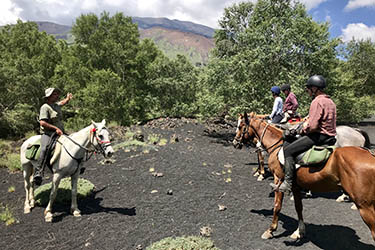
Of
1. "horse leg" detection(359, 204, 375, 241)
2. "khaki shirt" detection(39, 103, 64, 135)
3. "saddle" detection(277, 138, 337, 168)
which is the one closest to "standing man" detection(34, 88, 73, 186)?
"khaki shirt" detection(39, 103, 64, 135)

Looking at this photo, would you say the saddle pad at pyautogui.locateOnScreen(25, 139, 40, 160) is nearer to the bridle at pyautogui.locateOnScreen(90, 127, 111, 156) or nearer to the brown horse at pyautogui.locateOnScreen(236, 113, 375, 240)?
the bridle at pyautogui.locateOnScreen(90, 127, 111, 156)

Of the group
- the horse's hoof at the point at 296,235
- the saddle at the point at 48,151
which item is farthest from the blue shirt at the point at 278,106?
the saddle at the point at 48,151

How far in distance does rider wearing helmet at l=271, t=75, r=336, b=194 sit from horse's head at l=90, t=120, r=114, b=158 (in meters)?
4.65

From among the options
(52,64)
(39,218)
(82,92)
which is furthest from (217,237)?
(52,64)

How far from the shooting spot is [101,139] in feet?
20.6

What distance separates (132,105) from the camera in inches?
1046

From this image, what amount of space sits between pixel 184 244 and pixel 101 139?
3597 mm

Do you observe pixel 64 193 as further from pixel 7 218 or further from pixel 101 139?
pixel 101 139

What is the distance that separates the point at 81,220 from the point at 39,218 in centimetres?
135

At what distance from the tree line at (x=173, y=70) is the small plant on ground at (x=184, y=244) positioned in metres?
10.1

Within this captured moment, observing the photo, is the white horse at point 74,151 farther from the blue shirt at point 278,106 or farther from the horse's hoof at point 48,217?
the blue shirt at point 278,106

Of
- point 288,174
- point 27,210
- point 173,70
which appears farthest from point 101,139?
point 173,70

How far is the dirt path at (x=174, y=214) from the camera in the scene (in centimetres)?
535

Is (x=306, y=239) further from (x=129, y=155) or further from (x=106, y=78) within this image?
(x=106, y=78)
